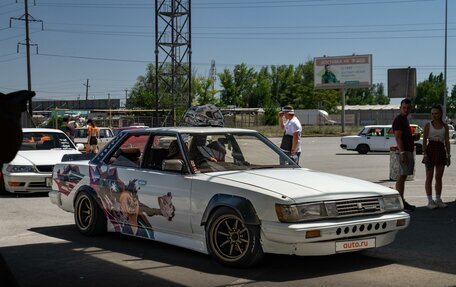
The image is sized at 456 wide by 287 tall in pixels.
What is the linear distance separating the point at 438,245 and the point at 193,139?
3.21 meters

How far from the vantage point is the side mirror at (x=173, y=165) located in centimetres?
654

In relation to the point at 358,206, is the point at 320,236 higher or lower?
lower

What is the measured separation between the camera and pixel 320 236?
17.9 feet

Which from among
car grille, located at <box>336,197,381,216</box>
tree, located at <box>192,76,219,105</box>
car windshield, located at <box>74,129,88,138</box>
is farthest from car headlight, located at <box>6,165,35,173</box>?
Answer: tree, located at <box>192,76,219,105</box>

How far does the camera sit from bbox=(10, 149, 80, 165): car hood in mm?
12047

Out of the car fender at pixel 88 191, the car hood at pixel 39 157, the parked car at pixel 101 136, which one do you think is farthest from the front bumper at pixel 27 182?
the parked car at pixel 101 136

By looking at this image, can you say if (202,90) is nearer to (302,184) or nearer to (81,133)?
(81,133)

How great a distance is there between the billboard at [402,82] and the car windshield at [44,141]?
7413 millimetres

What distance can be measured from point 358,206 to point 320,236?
57cm

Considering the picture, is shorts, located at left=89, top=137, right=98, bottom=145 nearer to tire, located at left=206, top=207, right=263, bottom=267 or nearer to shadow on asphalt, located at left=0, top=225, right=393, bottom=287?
shadow on asphalt, located at left=0, top=225, right=393, bottom=287

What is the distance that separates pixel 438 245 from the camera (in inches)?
277

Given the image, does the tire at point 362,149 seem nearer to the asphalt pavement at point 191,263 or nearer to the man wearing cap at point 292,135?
the man wearing cap at point 292,135

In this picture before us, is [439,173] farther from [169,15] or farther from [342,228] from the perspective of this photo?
[169,15]

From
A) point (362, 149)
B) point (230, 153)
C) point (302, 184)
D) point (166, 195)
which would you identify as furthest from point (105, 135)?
point (302, 184)
